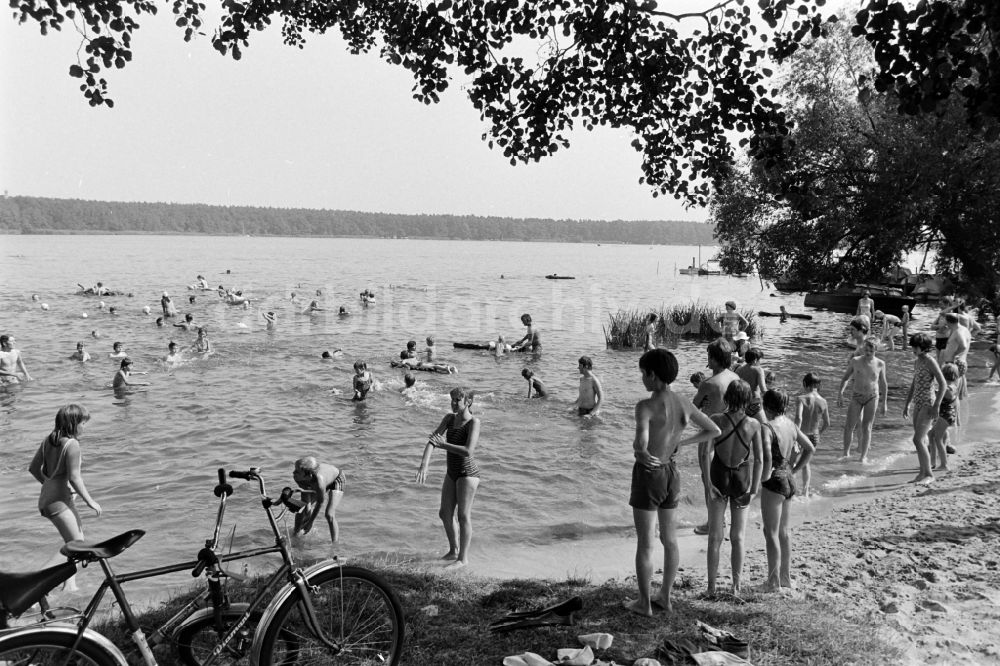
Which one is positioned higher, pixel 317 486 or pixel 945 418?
pixel 945 418

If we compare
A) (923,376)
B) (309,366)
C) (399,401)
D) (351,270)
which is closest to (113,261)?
(351,270)

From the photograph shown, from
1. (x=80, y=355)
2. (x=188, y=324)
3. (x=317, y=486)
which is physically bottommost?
(x=80, y=355)

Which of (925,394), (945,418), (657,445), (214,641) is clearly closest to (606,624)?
(657,445)

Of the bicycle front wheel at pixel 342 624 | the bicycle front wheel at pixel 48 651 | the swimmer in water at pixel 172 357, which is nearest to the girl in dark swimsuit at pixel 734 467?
the bicycle front wheel at pixel 342 624

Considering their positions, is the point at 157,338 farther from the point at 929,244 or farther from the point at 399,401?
the point at 929,244

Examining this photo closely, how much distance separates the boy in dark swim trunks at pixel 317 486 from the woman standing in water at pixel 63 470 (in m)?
2.04

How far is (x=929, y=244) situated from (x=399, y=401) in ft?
69.8

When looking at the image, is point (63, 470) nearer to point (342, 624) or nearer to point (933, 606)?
point (342, 624)

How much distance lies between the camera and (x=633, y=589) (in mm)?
6469

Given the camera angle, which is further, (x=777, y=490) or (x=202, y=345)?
(x=202, y=345)

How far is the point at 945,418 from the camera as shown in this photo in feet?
34.3

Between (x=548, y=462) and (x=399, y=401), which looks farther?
(x=399, y=401)

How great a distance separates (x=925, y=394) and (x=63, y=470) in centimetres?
1102

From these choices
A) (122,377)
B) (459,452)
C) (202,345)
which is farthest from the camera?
(202,345)
